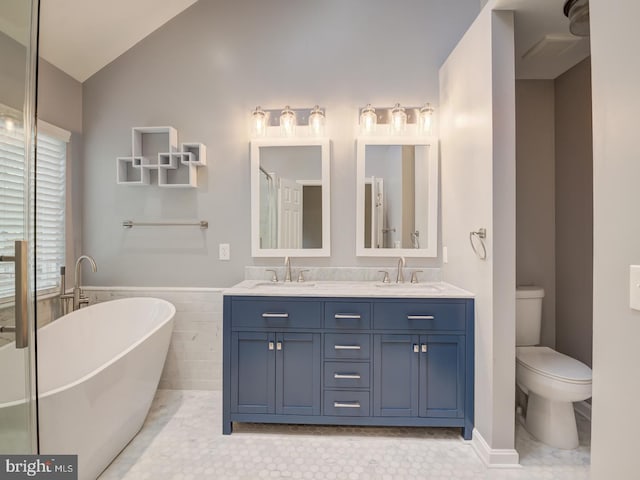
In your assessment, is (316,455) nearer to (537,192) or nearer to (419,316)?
(419,316)

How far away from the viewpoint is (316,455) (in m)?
1.90

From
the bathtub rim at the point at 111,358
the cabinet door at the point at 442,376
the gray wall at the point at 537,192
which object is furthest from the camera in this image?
the gray wall at the point at 537,192

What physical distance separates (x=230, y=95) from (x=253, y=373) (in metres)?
2.09

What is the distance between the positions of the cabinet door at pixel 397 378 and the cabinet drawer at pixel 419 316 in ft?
0.26

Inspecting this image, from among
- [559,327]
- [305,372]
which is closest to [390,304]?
[305,372]

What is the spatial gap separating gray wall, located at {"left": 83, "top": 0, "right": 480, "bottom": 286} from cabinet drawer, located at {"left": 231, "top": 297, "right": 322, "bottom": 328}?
2.02 feet

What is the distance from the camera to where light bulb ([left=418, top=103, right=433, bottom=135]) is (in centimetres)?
254

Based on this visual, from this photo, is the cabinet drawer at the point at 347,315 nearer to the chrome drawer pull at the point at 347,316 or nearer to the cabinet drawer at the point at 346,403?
the chrome drawer pull at the point at 347,316

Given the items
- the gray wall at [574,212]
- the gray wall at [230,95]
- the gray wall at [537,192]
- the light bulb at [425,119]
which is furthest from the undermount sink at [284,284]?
the gray wall at [574,212]

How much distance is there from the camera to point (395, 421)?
6.75 ft

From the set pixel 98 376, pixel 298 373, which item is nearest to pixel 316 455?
pixel 298 373

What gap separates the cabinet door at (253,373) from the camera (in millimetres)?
2100

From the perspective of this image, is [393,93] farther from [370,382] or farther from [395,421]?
[395,421]

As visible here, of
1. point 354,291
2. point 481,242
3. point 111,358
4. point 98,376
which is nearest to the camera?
point 98,376
